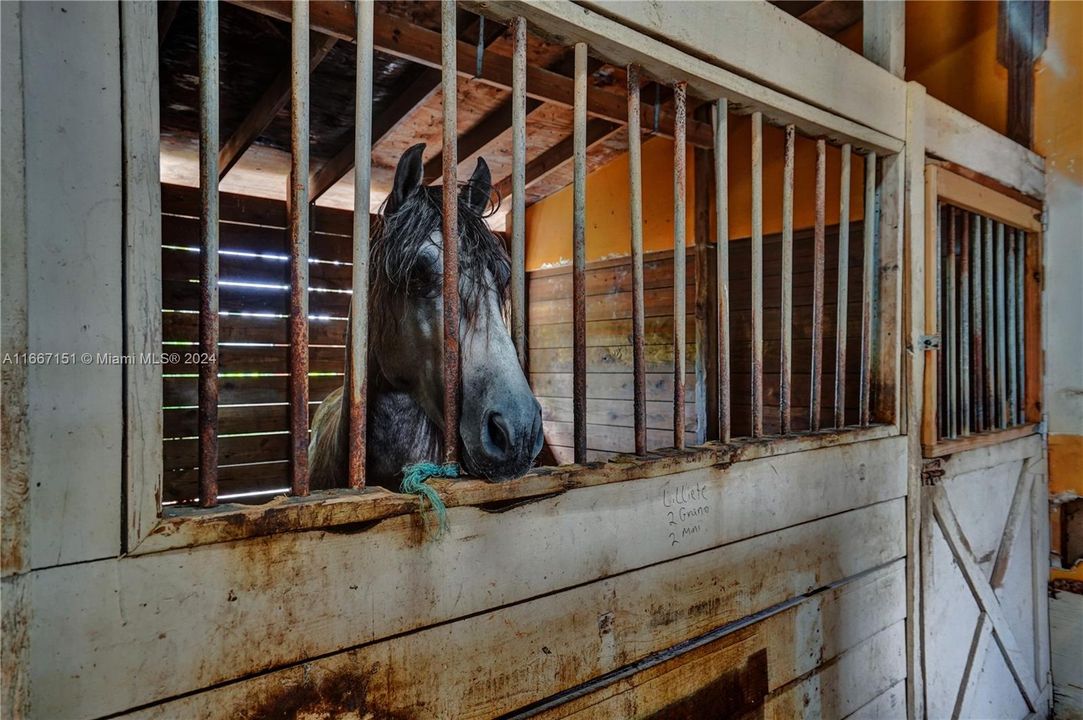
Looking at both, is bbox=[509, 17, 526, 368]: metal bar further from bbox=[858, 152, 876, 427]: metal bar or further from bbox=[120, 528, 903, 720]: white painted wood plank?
bbox=[858, 152, 876, 427]: metal bar

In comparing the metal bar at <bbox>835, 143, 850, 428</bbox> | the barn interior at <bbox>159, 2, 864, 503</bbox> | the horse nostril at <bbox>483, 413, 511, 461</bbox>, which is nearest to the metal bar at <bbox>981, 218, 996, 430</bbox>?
the barn interior at <bbox>159, 2, 864, 503</bbox>

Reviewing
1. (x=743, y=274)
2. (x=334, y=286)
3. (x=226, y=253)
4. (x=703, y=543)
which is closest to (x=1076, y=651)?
(x=743, y=274)

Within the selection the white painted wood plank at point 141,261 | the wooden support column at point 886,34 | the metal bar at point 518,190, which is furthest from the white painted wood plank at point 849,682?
the wooden support column at point 886,34

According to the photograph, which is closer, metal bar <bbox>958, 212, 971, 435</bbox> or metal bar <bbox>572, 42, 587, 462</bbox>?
metal bar <bbox>572, 42, 587, 462</bbox>

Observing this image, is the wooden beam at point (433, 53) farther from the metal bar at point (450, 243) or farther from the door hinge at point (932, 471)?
the door hinge at point (932, 471)

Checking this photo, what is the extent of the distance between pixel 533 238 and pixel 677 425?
11.3ft

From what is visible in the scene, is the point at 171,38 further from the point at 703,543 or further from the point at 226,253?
the point at 703,543

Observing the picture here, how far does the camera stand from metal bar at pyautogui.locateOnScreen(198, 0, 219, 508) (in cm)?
68

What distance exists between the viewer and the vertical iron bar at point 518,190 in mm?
965

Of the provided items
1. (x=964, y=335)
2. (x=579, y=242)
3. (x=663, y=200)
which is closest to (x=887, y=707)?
(x=964, y=335)

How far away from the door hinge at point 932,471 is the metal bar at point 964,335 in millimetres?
360

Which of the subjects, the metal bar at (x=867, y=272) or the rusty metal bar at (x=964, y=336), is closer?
the metal bar at (x=867, y=272)

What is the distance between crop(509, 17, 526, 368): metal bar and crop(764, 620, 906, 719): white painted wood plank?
1189 millimetres

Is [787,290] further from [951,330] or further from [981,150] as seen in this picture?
[981,150]
